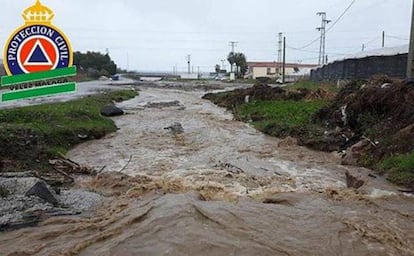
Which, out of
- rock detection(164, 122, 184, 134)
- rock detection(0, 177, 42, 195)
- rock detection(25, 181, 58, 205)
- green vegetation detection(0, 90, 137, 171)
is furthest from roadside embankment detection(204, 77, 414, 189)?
rock detection(0, 177, 42, 195)

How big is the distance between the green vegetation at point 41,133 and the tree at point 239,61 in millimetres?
77999

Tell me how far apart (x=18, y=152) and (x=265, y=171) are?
22.2ft

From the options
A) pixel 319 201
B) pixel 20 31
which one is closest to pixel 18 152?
pixel 20 31

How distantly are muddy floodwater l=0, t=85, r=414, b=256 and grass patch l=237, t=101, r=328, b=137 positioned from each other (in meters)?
3.49

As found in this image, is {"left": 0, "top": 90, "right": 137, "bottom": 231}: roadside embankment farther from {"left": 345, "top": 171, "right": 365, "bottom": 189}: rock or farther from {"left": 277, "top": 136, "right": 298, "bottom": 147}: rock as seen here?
{"left": 277, "top": 136, "right": 298, "bottom": 147}: rock

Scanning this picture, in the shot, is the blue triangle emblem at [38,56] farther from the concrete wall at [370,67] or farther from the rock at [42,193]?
the concrete wall at [370,67]

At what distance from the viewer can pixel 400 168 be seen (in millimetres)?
10281

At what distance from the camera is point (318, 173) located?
1155 centimetres

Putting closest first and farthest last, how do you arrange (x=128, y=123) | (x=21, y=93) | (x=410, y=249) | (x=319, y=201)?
(x=410, y=249), (x=21, y=93), (x=319, y=201), (x=128, y=123)

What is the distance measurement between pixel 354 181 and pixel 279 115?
11.4 m

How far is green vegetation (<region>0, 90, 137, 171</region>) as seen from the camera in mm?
11121

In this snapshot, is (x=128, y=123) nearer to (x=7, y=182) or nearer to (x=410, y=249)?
(x=7, y=182)

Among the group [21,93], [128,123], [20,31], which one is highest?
[20,31]

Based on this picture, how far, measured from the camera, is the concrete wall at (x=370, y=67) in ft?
78.9
